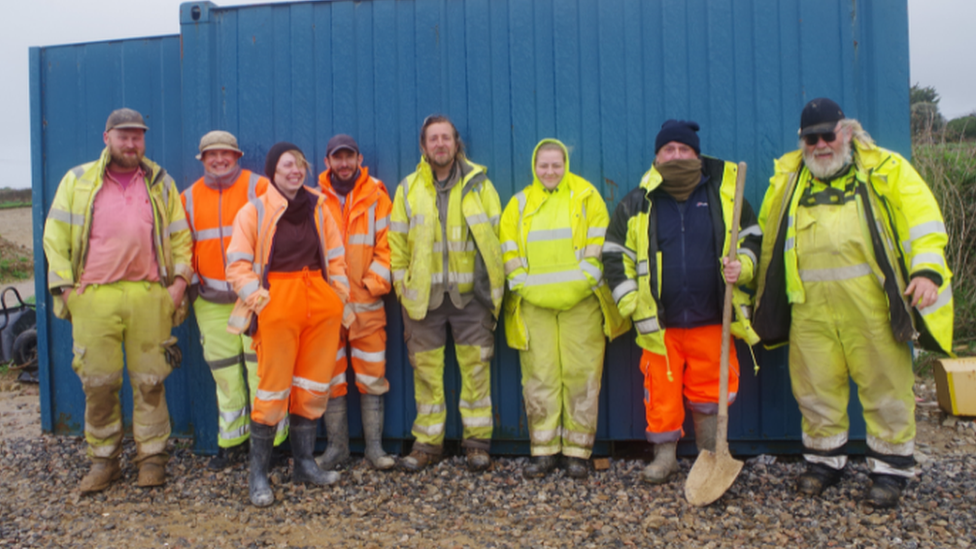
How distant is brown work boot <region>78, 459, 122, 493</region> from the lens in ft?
12.7

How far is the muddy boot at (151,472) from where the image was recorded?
156 inches

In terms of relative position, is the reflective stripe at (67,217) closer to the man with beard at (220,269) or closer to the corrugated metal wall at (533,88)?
the man with beard at (220,269)

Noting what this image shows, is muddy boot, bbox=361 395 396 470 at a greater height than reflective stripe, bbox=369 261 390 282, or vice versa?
reflective stripe, bbox=369 261 390 282

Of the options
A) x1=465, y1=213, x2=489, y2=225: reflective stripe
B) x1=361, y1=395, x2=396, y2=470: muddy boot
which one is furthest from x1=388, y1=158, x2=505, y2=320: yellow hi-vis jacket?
x1=361, y1=395, x2=396, y2=470: muddy boot

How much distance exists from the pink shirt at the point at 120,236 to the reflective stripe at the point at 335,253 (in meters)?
1.17

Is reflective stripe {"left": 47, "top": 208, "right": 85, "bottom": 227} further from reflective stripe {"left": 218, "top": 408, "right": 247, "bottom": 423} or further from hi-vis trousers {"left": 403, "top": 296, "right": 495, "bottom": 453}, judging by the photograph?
hi-vis trousers {"left": 403, "top": 296, "right": 495, "bottom": 453}

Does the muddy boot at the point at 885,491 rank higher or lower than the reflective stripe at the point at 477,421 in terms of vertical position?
lower

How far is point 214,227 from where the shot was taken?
4.20 m

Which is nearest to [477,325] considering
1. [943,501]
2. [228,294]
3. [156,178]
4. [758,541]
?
[228,294]

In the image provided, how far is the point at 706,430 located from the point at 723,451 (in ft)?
0.95

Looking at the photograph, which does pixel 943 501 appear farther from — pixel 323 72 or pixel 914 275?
pixel 323 72

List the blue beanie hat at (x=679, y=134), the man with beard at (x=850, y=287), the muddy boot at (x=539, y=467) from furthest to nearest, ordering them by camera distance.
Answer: the muddy boot at (x=539, y=467), the blue beanie hat at (x=679, y=134), the man with beard at (x=850, y=287)

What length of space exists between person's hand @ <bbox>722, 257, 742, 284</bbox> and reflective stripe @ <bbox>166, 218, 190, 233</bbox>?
349 cm

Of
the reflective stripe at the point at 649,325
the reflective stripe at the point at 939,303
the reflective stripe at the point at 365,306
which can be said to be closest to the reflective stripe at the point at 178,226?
the reflective stripe at the point at 365,306
